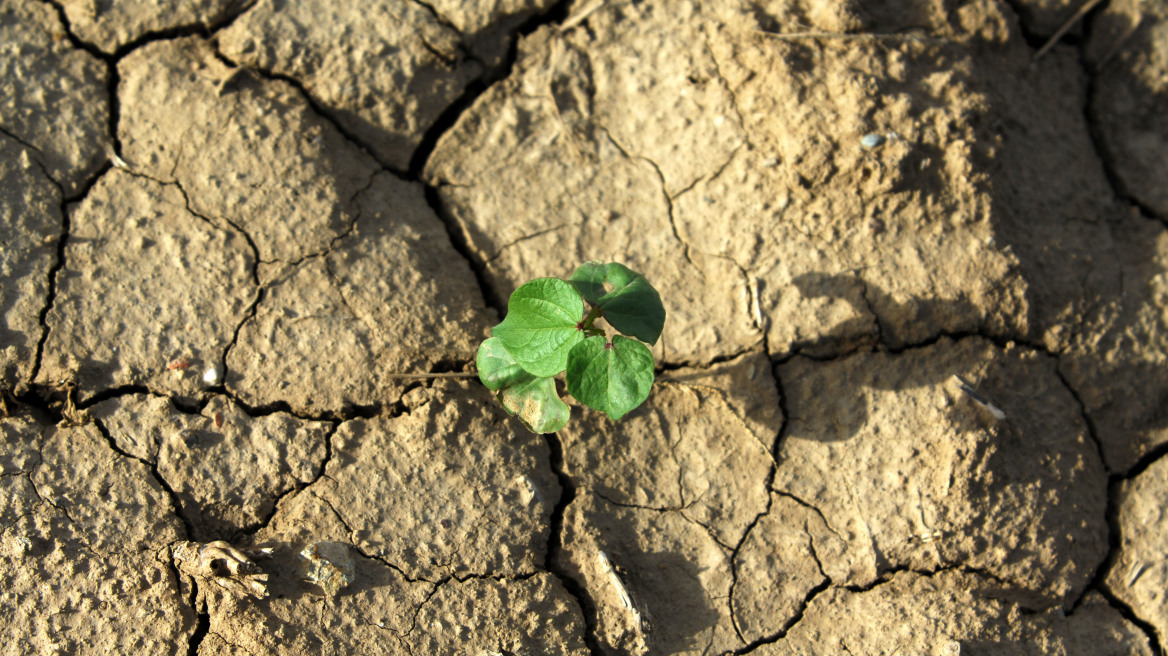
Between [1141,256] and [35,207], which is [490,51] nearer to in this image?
[35,207]

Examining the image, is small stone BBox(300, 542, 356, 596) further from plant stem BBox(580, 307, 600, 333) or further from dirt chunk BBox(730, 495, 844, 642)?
dirt chunk BBox(730, 495, 844, 642)

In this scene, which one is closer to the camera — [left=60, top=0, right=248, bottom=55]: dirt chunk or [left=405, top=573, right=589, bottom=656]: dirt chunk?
[left=405, top=573, right=589, bottom=656]: dirt chunk

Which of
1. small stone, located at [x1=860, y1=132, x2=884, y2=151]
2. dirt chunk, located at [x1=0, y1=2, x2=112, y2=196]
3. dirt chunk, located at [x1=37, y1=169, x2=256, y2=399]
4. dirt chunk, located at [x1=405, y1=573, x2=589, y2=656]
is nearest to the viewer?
dirt chunk, located at [x1=405, y1=573, x2=589, y2=656]

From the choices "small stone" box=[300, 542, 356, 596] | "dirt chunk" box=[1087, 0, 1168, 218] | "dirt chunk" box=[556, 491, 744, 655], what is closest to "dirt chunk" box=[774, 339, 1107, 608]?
"dirt chunk" box=[556, 491, 744, 655]

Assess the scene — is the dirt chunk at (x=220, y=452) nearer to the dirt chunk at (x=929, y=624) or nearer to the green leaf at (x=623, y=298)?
the green leaf at (x=623, y=298)

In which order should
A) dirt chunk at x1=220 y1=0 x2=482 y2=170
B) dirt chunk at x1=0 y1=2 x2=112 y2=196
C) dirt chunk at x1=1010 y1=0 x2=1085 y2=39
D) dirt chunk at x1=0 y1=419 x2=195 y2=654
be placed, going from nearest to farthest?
dirt chunk at x1=0 y1=419 x2=195 y2=654 → dirt chunk at x1=0 y1=2 x2=112 y2=196 → dirt chunk at x1=220 y1=0 x2=482 y2=170 → dirt chunk at x1=1010 y1=0 x2=1085 y2=39

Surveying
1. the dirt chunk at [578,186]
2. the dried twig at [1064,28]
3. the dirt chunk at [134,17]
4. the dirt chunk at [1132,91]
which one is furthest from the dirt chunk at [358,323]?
the dirt chunk at [1132,91]

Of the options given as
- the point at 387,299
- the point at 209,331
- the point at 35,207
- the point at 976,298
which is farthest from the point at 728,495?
the point at 35,207
